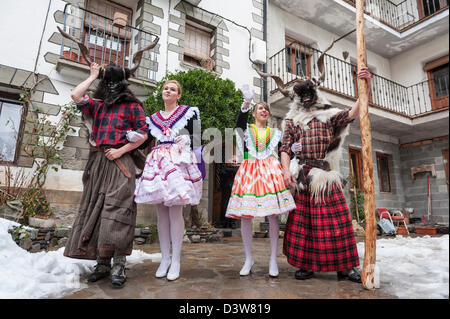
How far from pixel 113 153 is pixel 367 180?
2002mm

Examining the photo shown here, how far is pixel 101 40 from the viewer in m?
6.21

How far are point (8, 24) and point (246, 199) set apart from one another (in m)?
5.62

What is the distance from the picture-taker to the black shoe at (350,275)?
209 centimetres

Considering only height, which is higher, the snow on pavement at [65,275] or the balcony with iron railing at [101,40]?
the balcony with iron railing at [101,40]

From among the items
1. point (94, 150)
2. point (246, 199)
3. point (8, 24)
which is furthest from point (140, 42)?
point (246, 199)

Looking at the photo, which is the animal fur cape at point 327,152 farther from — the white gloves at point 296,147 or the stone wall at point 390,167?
the stone wall at point 390,167

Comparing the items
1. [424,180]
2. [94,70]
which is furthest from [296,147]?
[424,180]

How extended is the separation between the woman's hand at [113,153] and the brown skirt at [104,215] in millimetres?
59

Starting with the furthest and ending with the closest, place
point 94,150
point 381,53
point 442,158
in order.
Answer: point 381,53
point 442,158
point 94,150

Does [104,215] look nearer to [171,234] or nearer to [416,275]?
[171,234]

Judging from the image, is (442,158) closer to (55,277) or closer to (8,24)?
(55,277)

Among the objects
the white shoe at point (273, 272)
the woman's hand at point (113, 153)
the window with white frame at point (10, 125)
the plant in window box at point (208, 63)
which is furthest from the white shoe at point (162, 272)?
the plant in window box at point (208, 63)

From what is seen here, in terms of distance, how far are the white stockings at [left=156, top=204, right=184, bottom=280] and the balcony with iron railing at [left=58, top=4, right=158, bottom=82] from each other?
14.3ft

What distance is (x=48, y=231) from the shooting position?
3.97 meters
